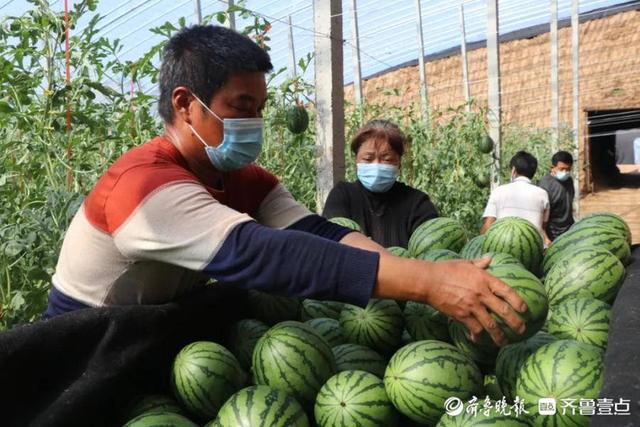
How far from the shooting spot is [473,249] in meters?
2.39

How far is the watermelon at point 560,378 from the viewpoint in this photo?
1517mm

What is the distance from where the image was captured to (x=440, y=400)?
1591 mm

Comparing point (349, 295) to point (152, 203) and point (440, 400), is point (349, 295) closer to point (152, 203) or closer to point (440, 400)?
point (440, 400)

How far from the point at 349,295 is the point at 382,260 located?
0.11 meters

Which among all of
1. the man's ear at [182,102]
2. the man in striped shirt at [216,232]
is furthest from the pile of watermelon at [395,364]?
the man's ear at [182,102]

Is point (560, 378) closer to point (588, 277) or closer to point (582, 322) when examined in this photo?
point (582, 322)

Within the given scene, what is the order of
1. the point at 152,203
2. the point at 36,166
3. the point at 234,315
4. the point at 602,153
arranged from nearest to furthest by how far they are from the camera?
the point at 152,203, the point at 234,315, the point at 36,166, the point at 602,153

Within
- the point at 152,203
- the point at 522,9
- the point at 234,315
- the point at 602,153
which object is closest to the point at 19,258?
the point at 234,315

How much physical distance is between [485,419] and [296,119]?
414cm

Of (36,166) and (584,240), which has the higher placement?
(36,166)

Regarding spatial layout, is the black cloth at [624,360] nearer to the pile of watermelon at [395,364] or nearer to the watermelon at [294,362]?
the pile of watermelon at [395,364]

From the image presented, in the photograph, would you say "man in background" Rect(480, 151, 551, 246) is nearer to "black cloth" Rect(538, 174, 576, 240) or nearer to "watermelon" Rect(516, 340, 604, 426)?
"black cloth" Rect(538, 174, 576, 240)

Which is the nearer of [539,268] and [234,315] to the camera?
[234,315]

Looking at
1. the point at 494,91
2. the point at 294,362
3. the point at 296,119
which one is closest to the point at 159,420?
the point at 294,362
